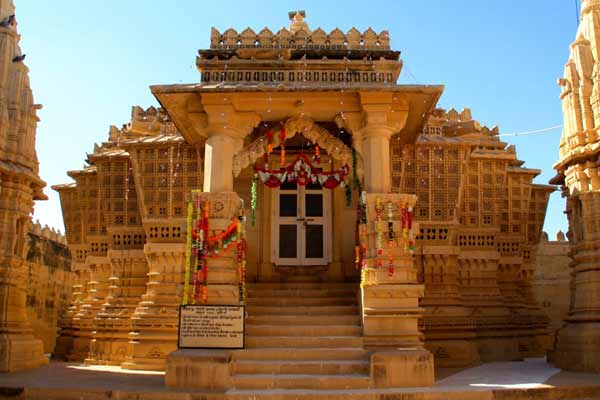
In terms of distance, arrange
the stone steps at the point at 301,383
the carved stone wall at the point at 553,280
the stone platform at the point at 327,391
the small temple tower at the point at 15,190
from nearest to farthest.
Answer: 1. the stone platform at the point at 327,391
2. the stone steps at the point at 301,383
3. the small temple tower at the point at 15,190
4. the carved stone wall at the point at 553,280

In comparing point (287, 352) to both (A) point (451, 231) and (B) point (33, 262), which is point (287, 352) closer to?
(A) point (451, 231)

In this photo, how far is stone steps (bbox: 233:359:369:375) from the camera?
9.09m

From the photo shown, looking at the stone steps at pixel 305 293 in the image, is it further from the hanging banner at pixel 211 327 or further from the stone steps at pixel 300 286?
the hanging banner at pixel 211 327

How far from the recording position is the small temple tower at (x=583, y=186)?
10984 millimetres

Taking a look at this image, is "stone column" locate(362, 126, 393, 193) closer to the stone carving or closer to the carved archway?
the carved archway

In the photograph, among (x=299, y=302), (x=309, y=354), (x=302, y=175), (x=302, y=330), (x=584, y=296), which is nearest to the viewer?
(x=309, y=354)

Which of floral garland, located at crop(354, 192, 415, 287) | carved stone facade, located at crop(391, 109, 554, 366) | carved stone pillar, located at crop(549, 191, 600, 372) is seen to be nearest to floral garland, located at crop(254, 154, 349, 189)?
floral garland, located at crop(354, 192, 415, 287)

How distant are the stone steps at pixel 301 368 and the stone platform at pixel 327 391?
54cm

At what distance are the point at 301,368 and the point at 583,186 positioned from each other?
22.5 ft

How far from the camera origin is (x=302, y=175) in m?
11.8

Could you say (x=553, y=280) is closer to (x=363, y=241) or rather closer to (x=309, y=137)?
(x=363, y=241)

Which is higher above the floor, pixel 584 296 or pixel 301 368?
pixel 584 296

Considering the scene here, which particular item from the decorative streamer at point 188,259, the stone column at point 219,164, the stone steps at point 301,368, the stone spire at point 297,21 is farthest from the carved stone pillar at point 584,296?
the stone spire at point 297,21

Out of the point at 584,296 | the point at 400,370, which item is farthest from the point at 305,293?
the point at 584,296
